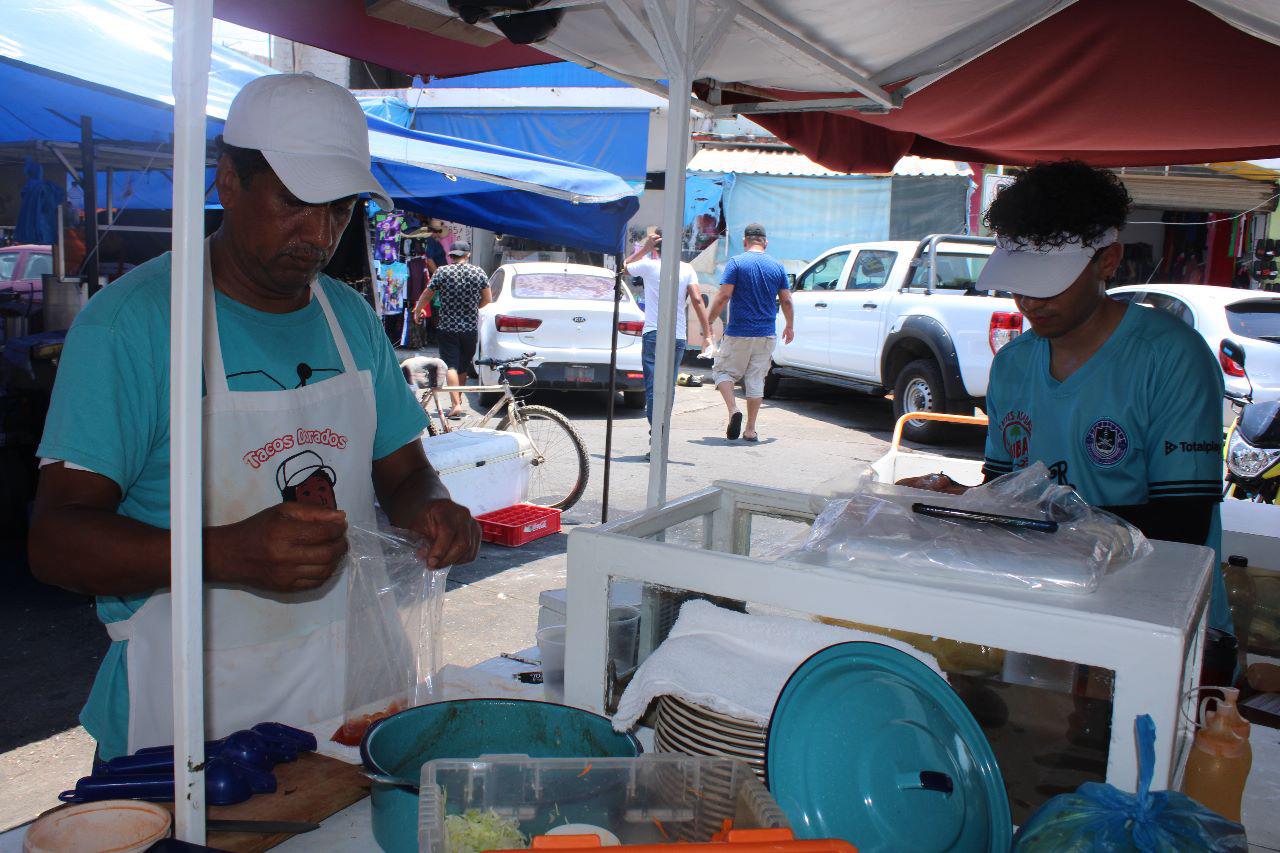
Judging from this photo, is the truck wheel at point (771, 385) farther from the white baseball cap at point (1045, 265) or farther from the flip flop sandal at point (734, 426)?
the white baseball cap at point (1045, 265)

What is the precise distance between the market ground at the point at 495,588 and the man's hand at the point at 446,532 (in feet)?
2.42

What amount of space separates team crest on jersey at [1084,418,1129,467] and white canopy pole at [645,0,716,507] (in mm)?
978

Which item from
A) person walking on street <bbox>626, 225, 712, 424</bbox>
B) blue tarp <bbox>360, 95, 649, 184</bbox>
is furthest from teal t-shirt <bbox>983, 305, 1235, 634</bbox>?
blue tarp <bbox>360, 95, 649, 184</bbox>

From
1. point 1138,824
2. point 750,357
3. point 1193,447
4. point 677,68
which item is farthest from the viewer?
point 750,357

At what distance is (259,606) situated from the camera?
1889 millimetres

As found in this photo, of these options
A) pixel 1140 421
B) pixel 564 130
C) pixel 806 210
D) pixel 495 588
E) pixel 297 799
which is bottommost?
pixel 495 588

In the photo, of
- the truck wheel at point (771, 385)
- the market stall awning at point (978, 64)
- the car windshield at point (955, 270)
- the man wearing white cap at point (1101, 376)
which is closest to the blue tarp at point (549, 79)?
Answer: the truck wheel at point (771, 385)

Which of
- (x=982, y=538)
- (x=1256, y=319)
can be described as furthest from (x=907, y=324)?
(x=982, y=538)

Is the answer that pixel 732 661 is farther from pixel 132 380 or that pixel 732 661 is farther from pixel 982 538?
pixel 132 380

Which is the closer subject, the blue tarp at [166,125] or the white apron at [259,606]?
the white apron at [259,606]

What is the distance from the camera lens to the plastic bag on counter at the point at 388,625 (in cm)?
179

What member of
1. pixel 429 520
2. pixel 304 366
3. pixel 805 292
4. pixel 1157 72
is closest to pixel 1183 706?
pixel 429 520

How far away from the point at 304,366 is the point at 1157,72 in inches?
110

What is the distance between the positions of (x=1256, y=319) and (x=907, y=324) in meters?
3.15
